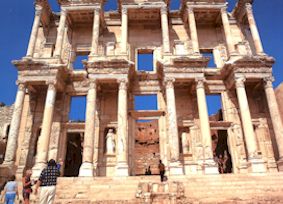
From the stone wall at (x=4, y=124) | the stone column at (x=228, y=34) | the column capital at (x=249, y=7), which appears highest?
the column capital at (x=249, y=7)

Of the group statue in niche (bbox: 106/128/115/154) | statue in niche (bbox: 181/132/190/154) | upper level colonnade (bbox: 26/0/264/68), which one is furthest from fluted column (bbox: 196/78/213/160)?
statue in niche (bbox: 106/128/115/154)

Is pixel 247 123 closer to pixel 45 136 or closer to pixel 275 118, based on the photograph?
pixel 275 118

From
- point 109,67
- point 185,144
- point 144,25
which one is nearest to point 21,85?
point 109,67

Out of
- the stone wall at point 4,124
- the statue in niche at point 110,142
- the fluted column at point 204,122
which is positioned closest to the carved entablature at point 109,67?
the statue in niche at point 110,142

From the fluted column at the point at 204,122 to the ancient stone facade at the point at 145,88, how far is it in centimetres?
6

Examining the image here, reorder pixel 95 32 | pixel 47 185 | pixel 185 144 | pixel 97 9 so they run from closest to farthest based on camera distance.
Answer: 1. pixel 47 185
2. pixel 185 144
3. pixel 95 32
4. pixel 97 9

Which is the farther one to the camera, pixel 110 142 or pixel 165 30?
pixel 165 30

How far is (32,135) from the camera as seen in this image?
18.0 meters

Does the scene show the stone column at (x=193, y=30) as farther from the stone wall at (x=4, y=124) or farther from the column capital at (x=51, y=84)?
the stone wall at (x=4, y=124)

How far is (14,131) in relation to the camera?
635 inches

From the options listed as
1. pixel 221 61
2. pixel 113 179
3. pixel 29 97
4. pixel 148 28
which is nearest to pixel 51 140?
pixel 29 97

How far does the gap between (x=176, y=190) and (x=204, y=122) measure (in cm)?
608

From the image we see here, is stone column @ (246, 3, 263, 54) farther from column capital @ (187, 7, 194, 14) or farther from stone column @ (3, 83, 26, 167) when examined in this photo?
stone column @ (3, 83, 26, 167)

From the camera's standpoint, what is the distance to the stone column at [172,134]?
48.6 feet
